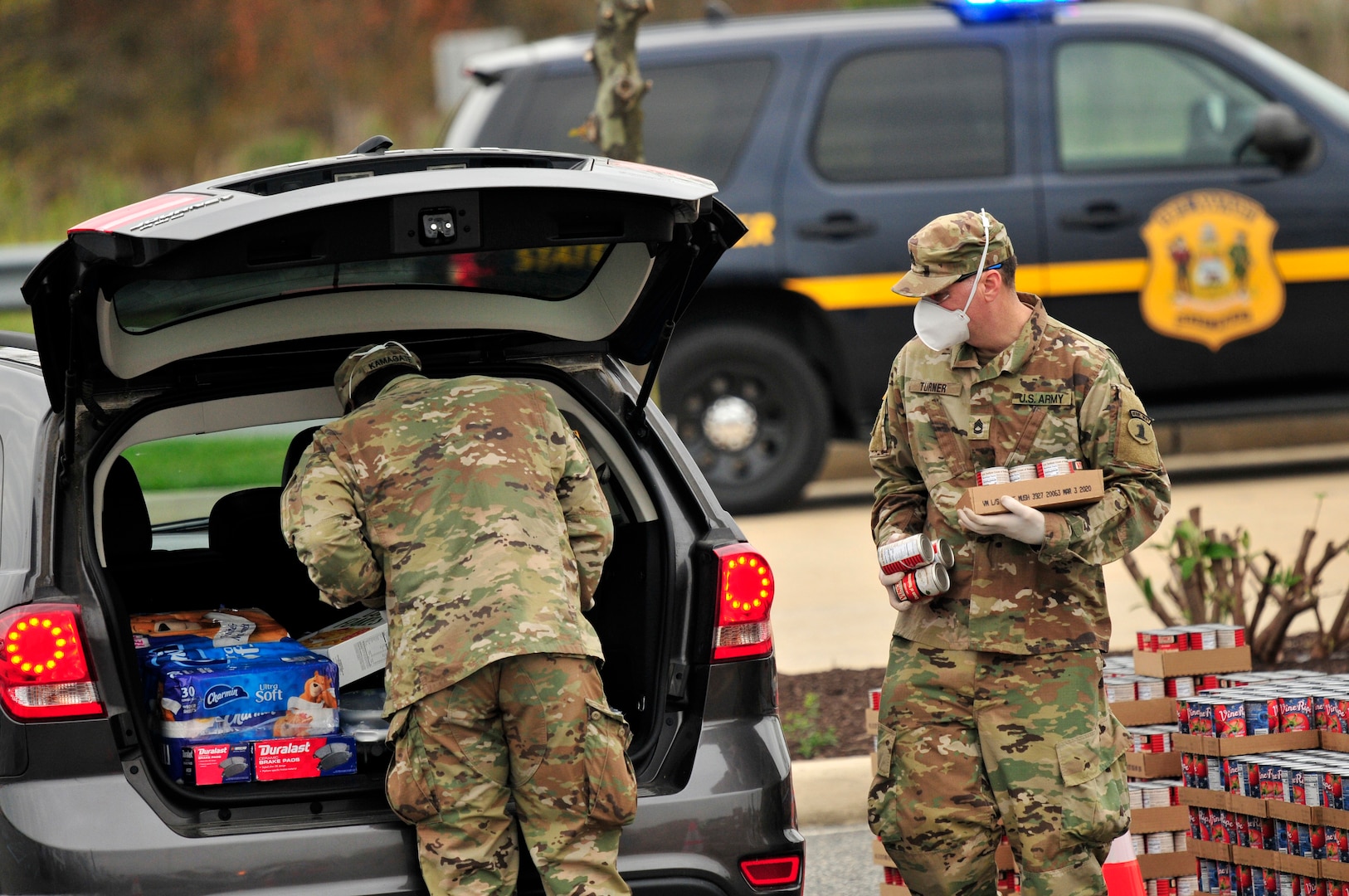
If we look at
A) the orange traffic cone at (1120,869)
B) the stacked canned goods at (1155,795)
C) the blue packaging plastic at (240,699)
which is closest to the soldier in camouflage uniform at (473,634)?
the blue packaging plastic at (240,699)

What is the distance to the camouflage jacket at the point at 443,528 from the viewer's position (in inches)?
123

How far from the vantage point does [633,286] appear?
3.71m

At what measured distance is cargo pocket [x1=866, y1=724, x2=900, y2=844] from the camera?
11.9ft

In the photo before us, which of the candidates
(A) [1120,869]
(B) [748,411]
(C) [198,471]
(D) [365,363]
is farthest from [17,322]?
(A) [1120,869]

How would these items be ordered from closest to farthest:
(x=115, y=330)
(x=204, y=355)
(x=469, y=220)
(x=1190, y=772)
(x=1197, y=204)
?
(x=469, y=220) < (x=115, y=330) < (x=204, y=355) < (x=1190, y=772) < (x=1197, y=204)

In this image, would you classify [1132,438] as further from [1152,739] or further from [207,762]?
[207,762]

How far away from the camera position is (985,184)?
887 centimetres

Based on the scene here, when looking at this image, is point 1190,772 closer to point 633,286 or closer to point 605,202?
point 633,286

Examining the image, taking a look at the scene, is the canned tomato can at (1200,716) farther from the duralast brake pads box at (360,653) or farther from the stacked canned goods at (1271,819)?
the duralast brake pads box at (360,653)

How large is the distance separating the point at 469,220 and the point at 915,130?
20.5 ft

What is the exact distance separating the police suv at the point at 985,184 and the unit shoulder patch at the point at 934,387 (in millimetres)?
5169

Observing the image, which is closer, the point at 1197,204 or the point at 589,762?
the point at 589,762

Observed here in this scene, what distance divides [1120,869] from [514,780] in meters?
1.39

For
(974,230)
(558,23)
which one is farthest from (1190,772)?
(558,23)
